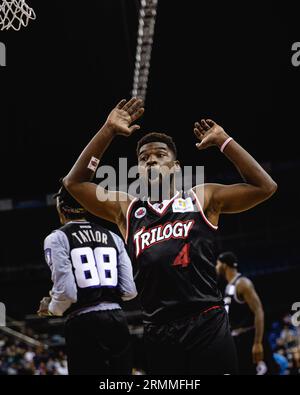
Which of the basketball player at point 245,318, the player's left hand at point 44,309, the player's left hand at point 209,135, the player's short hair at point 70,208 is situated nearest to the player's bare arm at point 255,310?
the basketball player at point 245,318

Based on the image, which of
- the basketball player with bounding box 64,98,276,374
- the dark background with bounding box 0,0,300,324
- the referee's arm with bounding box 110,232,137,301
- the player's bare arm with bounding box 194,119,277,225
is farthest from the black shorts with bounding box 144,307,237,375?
the dark background with bounding box 0,0,300,324

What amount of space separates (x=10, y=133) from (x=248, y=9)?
5740mm

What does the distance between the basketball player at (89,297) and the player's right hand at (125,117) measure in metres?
1.28

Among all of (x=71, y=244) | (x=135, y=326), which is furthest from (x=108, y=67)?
(x=135, y=326)

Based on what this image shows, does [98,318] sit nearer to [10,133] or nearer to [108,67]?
[108,67]

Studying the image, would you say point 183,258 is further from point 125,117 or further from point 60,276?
point 60,276

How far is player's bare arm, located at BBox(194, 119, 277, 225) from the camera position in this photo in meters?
2.84

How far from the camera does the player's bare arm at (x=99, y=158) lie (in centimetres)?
290

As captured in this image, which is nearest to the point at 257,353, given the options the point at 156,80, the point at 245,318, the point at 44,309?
the point at 245,318

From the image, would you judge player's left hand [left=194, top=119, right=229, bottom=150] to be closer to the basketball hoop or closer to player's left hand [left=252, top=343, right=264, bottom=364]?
the basketball hoop

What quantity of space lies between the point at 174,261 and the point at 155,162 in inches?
24.4

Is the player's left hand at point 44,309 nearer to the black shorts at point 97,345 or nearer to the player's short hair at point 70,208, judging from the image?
the black shorts at point 97,345

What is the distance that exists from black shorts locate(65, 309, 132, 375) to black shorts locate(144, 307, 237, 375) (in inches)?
41.7
